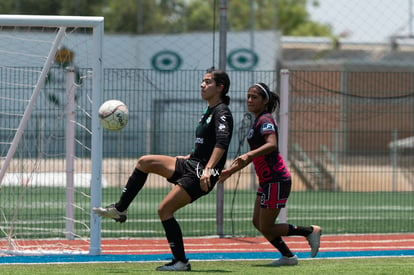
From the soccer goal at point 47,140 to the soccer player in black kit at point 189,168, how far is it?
1.60 metres

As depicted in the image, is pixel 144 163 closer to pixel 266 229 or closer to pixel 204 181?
pixel 204 181

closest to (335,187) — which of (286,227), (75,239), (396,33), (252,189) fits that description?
(252,189)

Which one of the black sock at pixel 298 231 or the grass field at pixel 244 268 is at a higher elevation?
the black sock at pixel 298 231

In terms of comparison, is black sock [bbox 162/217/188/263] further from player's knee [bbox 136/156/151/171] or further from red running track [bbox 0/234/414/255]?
red running track [bbox 0/234/414/255]

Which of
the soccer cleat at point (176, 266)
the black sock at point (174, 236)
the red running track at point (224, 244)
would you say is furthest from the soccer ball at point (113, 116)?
the red running track at point (224, 244)

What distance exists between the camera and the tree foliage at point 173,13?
131 ft

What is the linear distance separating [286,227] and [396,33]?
1309cm

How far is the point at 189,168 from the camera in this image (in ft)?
31.8

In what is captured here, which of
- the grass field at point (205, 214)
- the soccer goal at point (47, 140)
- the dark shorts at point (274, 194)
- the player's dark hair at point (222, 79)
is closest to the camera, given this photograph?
the player's dark hair at point (222, 79)

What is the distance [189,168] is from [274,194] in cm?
109

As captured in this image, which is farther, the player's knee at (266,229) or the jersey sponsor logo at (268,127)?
the player's knee at (266,229)

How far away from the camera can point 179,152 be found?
15211 mm

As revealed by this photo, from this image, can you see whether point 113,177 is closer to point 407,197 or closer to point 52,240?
point 52,240

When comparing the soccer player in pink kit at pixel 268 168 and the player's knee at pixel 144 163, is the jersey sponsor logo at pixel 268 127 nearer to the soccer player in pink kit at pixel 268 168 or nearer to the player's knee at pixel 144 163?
the soccer player in pink kit at pixel 268 168
